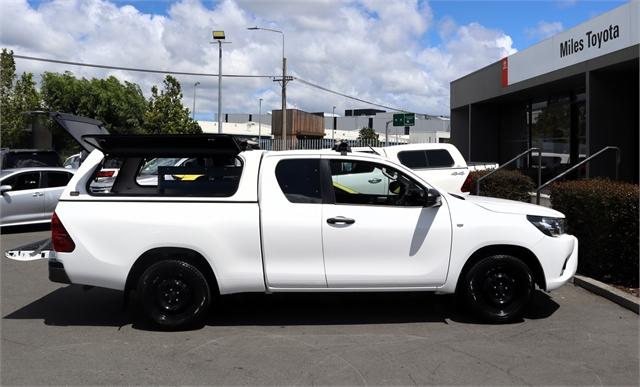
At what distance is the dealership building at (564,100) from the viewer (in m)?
14.5

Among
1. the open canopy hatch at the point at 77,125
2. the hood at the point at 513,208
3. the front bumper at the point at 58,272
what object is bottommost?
the front bumper at the point at 58,272

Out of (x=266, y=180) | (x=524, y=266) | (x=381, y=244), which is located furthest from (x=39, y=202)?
(x=524, y=266)

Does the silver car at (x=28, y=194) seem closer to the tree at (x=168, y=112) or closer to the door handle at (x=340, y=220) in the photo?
the door handle at (x=340, y=220)

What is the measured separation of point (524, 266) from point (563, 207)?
A: 2832 mm

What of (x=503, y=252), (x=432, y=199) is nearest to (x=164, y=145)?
(x=432, y=199)

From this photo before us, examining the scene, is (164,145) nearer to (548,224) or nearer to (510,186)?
(548,224)

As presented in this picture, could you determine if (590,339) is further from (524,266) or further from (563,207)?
(563,207)

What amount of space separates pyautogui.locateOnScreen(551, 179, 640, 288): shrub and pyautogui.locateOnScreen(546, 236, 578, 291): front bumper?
1494 millimetres

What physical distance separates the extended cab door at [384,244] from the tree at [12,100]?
31.1 m

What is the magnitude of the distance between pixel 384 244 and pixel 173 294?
2113mm

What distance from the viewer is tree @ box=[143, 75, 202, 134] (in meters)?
38.5

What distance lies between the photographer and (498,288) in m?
5.74

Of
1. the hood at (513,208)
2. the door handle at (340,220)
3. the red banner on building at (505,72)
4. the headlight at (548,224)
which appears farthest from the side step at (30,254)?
the red banner on building at (505,72)

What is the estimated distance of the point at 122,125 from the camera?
44438 mm
